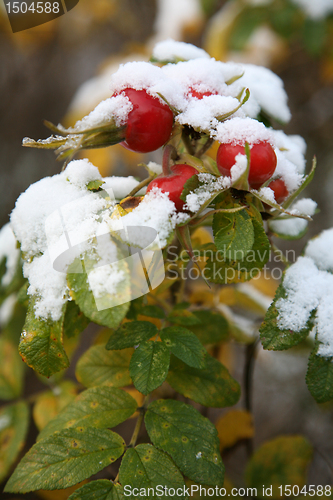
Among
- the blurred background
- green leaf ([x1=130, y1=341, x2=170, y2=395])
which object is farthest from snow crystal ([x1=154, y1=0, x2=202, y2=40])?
green leaf ([x1=130, y1=341, x2=170, y2=395])

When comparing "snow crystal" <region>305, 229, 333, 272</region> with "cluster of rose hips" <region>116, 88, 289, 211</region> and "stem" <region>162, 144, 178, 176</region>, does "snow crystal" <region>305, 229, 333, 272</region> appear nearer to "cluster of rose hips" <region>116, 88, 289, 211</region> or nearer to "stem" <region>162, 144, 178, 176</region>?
"cluster of rose hips" <region>116, 88, 289, 211</region>

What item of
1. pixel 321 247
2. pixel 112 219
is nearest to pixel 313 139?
pixel 321 247

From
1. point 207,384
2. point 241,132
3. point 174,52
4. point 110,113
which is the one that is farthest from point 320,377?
point 174,52

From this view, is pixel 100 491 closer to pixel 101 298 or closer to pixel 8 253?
pixel 101 298

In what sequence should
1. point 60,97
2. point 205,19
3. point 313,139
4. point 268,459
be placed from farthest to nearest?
point 60,97
point 205,19
point 313,139
point 268,459

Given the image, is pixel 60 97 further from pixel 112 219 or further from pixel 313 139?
pixel 112 219
